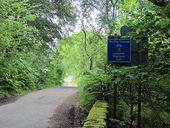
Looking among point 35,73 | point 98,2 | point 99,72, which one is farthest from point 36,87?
point 99,72

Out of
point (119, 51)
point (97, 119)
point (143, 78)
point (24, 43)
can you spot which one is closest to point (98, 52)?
point (24, 43)

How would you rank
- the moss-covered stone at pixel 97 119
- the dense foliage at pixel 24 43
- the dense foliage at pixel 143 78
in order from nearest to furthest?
1. the dense foliage at pixel 143 78
2. the moss-covered stone at pixel 97 119
3. the dense foliage at pixel 24 43

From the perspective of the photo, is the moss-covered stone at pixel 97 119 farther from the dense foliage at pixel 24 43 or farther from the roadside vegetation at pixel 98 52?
the dense foliage at pixel 24 43

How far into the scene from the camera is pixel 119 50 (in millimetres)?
8680

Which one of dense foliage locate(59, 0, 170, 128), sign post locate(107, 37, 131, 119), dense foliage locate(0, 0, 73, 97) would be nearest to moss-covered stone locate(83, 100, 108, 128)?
dense foliage locate(59, 0, 170, 128)

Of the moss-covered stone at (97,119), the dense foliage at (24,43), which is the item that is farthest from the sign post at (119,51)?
the dense foliage at (24,43)

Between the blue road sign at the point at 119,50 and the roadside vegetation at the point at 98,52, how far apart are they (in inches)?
10.8

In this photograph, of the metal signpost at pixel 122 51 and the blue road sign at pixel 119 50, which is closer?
the metal signpost at pixel 122 51

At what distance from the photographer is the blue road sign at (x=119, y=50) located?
8477mm

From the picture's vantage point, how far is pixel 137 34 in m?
5.23

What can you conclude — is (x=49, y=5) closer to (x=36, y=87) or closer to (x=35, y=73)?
(x=35, y=73)

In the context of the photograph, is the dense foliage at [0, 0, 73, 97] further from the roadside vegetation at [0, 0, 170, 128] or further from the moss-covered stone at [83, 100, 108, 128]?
the moss-covered stone at [83, 100, 108, 128]

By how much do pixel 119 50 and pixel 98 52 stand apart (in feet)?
31.0

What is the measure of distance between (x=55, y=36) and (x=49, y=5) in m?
3.11
